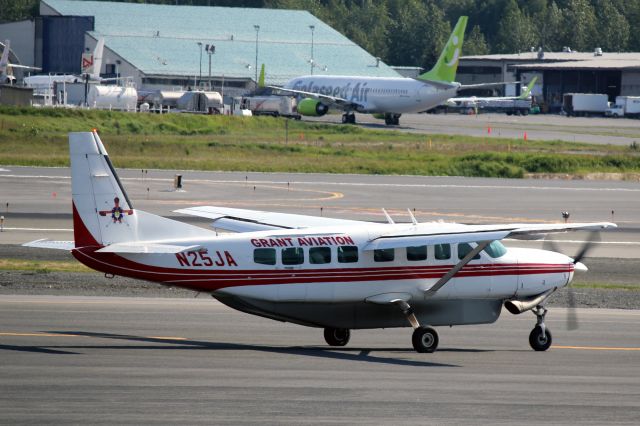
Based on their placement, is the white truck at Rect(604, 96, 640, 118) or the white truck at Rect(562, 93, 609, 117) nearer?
the white truck at Rect(604, 96, 640, 118)

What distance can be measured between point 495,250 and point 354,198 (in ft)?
104

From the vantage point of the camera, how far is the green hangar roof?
137625mm

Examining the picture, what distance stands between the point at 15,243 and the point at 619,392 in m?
24.1

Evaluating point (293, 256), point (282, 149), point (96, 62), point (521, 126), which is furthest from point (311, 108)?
point (293, 256)

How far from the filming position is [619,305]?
29828 mm

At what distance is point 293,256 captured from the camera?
21781 millimetres

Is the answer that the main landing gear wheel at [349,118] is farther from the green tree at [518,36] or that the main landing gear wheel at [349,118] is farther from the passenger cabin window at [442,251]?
the green tree at [518,36]

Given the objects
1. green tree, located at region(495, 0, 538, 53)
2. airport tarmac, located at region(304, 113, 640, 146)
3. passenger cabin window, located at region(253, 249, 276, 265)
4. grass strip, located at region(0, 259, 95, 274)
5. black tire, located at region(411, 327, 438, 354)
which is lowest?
grass strip, located at region(0, 259, 95, 274)

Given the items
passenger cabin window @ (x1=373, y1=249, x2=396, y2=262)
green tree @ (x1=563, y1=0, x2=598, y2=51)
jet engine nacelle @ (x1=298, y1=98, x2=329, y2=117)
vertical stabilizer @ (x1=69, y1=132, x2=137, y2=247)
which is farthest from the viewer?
green tree @ (x1=563, y1=0, x2=598, y2=51)

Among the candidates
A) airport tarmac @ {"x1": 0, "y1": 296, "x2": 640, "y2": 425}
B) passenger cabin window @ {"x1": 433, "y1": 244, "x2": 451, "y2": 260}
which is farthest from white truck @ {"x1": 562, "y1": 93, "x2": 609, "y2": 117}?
passenger cabin window @ {"x1": 433, "y1": 244, "x2": 451, "y2": 260}

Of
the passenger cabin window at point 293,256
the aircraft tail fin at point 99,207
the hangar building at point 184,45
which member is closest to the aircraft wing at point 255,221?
the passenger cabin window at point 293,256

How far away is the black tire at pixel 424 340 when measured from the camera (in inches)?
865

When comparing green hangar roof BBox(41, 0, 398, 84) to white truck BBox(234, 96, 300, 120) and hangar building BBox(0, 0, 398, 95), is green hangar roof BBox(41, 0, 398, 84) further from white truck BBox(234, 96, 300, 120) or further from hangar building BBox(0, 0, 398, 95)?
white truck BBox(234, 96, 300, 120)

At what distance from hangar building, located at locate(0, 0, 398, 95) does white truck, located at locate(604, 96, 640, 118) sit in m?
26.4
